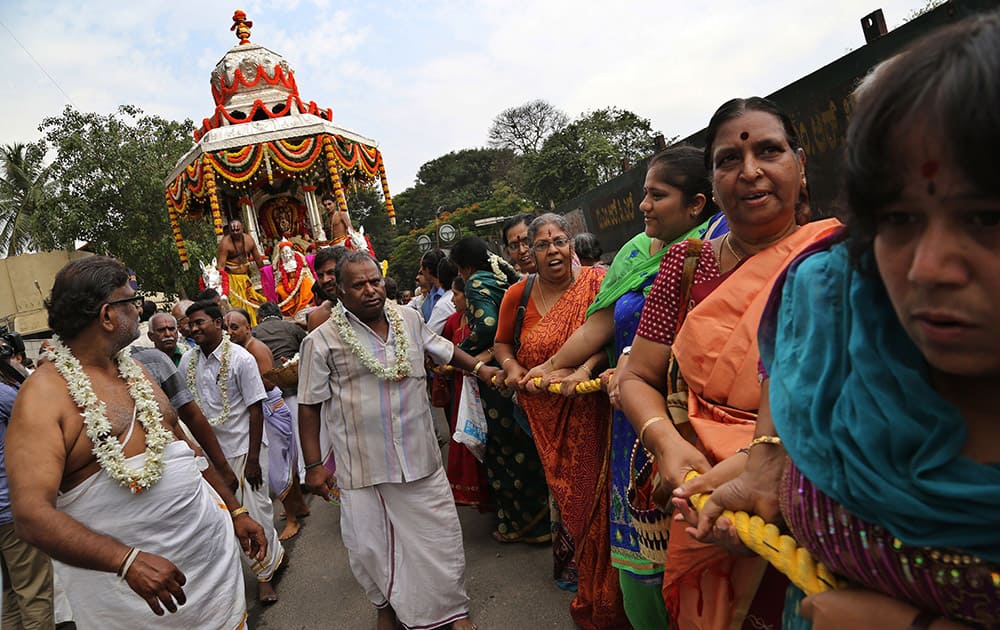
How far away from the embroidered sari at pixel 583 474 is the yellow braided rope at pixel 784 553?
157 cm

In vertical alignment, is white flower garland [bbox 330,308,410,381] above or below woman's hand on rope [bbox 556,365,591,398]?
above

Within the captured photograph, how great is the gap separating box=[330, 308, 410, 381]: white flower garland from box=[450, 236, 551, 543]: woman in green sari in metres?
0.67

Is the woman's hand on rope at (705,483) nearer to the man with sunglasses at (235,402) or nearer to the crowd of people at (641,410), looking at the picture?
the crowd of people at (641,410)

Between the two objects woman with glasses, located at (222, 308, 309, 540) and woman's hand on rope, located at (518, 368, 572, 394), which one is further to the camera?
woman with glasses, located at (222, 308, 309, 540)

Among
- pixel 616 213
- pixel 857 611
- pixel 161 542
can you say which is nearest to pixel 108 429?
pixel 161 542

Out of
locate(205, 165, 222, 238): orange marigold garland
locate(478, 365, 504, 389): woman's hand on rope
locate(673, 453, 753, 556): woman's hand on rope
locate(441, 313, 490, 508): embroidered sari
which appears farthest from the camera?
locate(205, 165, 222, 238): orange marigold garland

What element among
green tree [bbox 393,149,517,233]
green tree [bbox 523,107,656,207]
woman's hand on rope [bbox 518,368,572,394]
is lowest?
woman's hand on rope [bbox 518,368,572,394]

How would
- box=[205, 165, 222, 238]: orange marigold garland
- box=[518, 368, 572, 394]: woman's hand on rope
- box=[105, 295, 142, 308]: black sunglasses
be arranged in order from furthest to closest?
1. box=[205, 165, 222, 238]: orange marigold garland
2. box=[518, 368, 572, 394]: woman's hand on rope
3. box=[105, 295, 142, 308]: black sunglasses

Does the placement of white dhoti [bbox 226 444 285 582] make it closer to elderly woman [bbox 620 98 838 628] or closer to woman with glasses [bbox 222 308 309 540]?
woman with glasses [bbox 222 308 309 540]

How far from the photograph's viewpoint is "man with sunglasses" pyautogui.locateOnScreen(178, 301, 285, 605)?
4.20m

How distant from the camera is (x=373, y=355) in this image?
10.3ft

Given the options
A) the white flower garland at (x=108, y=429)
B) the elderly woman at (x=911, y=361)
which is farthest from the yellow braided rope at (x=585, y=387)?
the white flower garland at (x=108, y=429)

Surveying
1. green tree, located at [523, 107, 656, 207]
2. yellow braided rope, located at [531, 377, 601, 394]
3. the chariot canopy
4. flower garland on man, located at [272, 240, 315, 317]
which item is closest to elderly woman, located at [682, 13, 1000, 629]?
yellow braided rope, located at [531, 377, 601, 394]

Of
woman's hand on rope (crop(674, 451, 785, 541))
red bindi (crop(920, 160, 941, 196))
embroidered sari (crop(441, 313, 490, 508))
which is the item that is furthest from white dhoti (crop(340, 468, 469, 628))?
red bindi (crop(920, 160, 941, 196))
